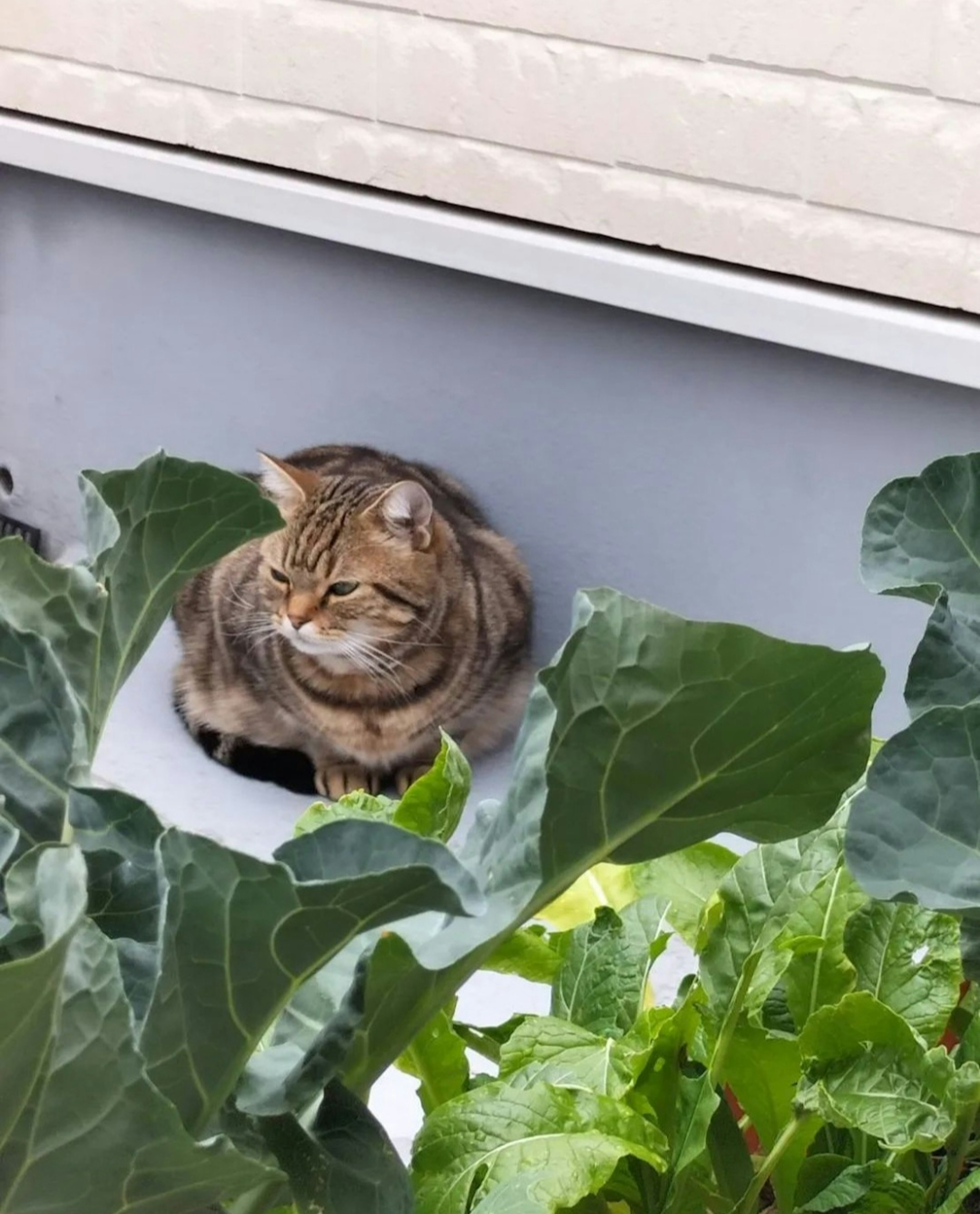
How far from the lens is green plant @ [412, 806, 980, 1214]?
40cm

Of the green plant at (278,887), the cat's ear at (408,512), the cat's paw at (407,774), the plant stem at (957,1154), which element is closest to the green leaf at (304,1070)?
the green plant at (278,887)

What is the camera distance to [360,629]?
1651 millimetres

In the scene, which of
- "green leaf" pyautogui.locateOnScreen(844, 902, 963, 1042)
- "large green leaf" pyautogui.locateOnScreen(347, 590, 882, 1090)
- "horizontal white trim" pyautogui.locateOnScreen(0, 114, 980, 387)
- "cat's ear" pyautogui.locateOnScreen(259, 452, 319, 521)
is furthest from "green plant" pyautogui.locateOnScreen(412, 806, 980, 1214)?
"cat's ear" pyautogui.locateOnScreen(259, 452, 319, 521)

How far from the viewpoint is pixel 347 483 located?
166cm

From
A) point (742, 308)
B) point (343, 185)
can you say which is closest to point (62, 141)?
point (343, 185)

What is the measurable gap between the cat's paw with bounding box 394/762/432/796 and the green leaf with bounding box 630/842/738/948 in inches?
45.5

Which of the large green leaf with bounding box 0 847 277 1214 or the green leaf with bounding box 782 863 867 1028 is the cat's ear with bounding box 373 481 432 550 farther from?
the large green leaf with bounding box 0 847 277 1214

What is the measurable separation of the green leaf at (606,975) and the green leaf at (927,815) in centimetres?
17

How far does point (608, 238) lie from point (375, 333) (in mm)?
393

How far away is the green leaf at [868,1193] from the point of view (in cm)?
41

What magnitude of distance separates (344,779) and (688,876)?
3.94 feet

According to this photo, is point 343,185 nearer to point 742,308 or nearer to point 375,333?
point 375,333

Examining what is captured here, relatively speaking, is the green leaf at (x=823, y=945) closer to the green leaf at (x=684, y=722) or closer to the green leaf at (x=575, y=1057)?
the green leaf at (x=575, y=1057)

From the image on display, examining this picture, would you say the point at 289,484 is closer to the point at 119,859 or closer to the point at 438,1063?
the point at 438,1063
